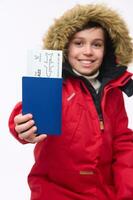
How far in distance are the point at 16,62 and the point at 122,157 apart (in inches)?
24.6

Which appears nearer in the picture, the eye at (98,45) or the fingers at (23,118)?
the fingers at (23,118)

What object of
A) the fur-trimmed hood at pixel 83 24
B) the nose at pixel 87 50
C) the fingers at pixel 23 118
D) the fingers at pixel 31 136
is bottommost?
the fingers at pixel 31 136

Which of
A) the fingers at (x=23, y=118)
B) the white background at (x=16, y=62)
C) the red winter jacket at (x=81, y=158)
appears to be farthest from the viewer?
the white background at (x=16, y=62)

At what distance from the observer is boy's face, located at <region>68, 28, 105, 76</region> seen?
1.10 metres

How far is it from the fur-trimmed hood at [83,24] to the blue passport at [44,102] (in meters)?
0.19

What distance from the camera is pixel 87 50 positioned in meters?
1.09

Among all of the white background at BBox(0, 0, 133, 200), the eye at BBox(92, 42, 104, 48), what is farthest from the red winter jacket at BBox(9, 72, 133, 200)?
the white background at BBox(0, 0, 133, 200)

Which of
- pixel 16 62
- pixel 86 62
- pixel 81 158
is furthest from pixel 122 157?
pixel 16 62

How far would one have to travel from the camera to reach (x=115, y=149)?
44.8 inches

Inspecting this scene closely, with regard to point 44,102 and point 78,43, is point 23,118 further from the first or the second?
point 78,43

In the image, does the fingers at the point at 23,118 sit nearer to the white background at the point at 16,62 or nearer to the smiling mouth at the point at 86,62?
the smiling mouth at the point at 86,62

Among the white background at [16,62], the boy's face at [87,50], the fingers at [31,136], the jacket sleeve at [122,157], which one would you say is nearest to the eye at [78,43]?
the boy's face at [87,50]

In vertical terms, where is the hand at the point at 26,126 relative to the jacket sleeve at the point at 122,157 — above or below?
above

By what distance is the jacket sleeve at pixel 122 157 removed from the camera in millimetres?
1090
